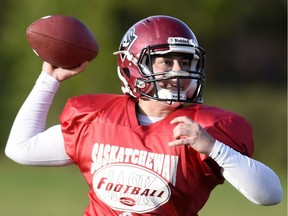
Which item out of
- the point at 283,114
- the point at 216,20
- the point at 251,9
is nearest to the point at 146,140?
the point at 283,114

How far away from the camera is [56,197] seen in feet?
31.6

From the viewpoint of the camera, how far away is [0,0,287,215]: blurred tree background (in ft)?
43.2

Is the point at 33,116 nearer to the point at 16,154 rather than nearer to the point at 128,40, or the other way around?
the point at 16,154

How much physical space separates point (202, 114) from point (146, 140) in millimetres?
273

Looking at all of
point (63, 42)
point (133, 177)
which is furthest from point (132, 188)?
point (63, 42)

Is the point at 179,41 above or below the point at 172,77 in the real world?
above

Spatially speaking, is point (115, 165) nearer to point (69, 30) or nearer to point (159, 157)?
point (159, 157)

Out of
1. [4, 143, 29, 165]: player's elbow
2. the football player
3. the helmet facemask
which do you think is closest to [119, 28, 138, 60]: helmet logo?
the football player

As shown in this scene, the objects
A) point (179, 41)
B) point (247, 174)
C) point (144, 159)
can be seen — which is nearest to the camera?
point (247, 174)

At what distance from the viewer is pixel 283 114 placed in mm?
12969

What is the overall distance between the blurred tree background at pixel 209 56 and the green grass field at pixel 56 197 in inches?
52.0

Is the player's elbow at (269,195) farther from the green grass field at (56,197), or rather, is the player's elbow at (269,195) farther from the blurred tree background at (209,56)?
the blurred tree background at (209,56)

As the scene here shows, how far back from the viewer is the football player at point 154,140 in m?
3.73

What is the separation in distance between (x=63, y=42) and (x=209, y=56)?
A: 16.0m
